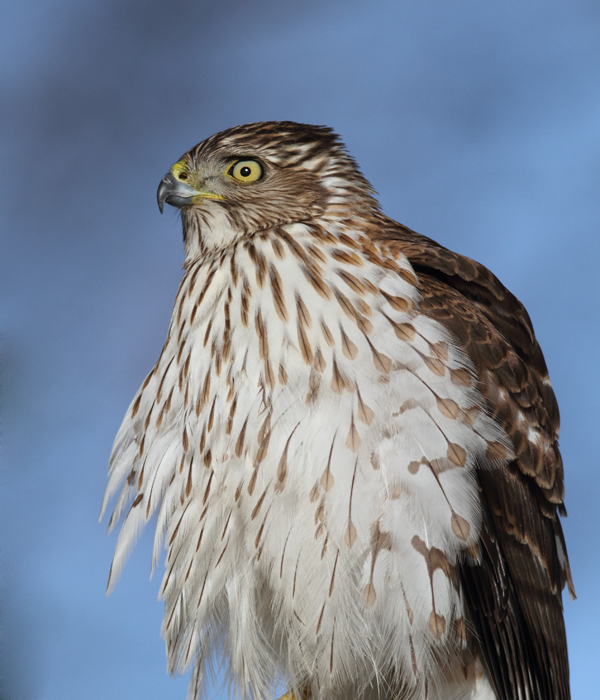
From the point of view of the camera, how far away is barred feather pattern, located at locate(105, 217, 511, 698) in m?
2.43

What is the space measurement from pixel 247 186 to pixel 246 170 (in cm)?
8

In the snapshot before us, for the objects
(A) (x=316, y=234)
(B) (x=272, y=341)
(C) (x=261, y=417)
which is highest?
(A) (x=316, y=234)

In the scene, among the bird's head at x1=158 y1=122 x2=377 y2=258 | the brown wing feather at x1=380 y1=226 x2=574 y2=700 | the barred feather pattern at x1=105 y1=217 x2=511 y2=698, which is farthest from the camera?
the bird's head at x1=158 y1=122 x2=377 y2=258

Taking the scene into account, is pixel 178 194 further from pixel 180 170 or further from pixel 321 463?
pixel 321 463

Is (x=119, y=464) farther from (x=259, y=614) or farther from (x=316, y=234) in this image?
(x=316, y=234)

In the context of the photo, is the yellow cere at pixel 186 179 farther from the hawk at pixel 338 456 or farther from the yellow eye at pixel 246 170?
the yellow eye at pixel 246 170

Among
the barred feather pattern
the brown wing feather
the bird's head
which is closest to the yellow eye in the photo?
the bird's head

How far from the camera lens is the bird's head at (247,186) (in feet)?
9.83

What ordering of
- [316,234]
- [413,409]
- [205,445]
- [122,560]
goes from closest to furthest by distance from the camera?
[413,409] < [205,445] < [316,234] < [122,560]

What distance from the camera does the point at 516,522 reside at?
2.70 metres

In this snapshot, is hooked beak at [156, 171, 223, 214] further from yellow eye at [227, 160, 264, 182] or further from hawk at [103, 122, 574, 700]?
yellow eye at [227, 160, 264, 182]

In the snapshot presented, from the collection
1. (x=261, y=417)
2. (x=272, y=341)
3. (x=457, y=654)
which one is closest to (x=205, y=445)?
(x=261, y=417)

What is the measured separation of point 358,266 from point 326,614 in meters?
1.16

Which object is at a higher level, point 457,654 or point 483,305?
point 483,305
